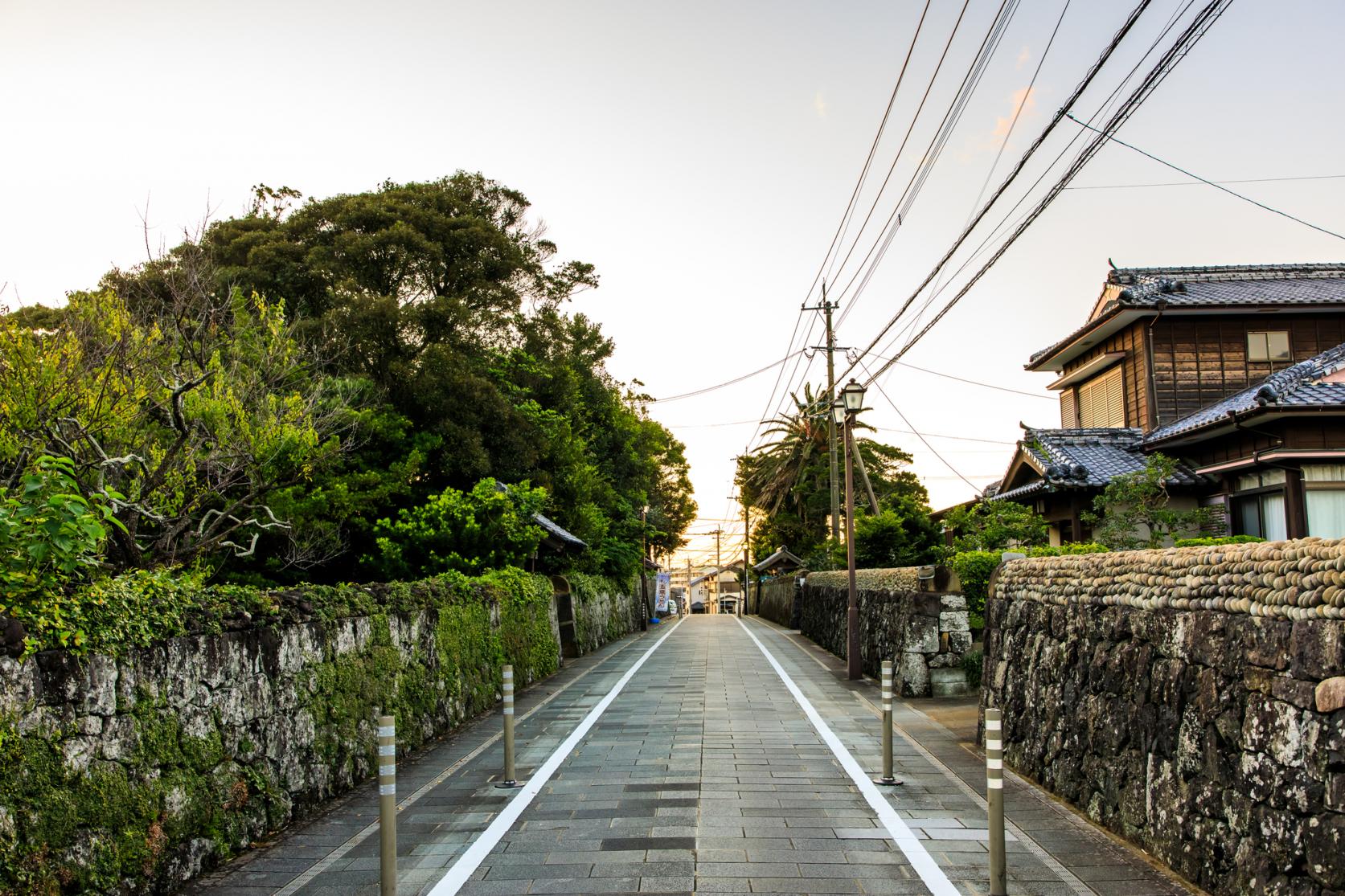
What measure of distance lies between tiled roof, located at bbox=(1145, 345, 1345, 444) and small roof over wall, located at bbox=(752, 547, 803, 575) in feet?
97.5

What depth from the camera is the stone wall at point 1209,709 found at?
447 cm

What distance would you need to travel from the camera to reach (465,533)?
19.5 meters

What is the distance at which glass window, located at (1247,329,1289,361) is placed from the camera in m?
20.6

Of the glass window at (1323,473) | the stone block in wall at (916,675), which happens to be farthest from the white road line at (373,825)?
the glass window at (1323,473)

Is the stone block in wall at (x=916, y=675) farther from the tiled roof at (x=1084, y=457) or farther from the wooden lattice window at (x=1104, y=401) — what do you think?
the wooden lattice window at (x=1104, y=401)

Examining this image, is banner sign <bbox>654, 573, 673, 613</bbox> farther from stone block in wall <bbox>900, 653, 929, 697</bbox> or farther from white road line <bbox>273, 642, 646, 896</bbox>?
white road line <bbox>273, 642, 646, 896</bbox>

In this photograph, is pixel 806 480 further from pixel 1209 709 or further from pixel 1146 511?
pixel 1209 709

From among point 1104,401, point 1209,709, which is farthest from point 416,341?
point 1209,709

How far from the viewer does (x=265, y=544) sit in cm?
2141

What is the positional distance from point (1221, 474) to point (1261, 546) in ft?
45.9

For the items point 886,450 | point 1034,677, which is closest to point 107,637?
point 1034,677

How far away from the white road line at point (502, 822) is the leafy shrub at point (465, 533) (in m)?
7.50

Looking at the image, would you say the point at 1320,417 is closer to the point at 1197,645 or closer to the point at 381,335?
the point at 1197,645

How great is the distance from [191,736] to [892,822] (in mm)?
4998
